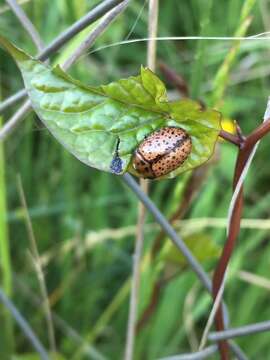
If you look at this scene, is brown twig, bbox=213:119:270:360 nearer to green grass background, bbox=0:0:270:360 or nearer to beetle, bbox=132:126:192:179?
beetle, bbox=132:126:192:179

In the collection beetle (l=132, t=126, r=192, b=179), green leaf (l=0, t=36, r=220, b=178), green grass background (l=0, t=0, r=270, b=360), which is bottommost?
green grass background (l=0, t=0, r=270, b=360)

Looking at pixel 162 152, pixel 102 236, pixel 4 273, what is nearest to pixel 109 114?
pixel 162 152

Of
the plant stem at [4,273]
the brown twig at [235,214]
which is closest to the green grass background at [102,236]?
the plant stem at [4,273]

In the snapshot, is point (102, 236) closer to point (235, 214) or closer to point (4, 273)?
point (4, 273)

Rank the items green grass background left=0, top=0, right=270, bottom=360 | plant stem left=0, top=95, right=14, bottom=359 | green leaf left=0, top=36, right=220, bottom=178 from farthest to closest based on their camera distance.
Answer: green grass background left=0, top=0, right=270, bottom=360, plant stem left=0, top=95, right=14, bottom=359, green leaf left=0, top=36, right=220, bottom=178

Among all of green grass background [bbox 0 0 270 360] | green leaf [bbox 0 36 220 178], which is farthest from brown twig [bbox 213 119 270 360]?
green grass background [bbox 0 0 270 360]

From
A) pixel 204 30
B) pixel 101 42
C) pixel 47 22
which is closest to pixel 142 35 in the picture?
pixel 101 42

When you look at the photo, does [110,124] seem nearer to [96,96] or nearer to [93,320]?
[96,96]

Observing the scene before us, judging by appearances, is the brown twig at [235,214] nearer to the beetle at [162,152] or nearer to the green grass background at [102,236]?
the beetle at [162,152]
